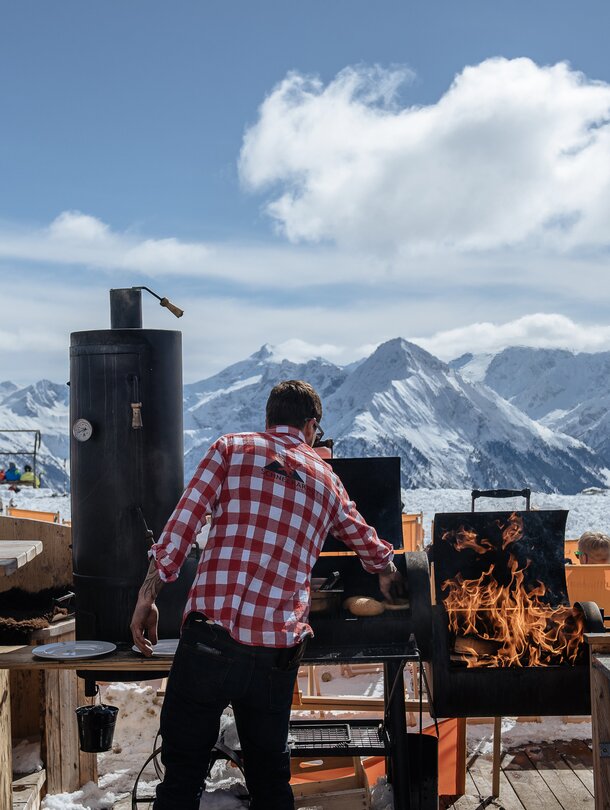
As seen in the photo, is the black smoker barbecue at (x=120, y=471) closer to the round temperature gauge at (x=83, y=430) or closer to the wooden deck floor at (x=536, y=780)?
the round temperature gauge at (x=83, y=430)

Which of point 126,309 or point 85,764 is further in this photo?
point 85,764

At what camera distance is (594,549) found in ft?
22.6

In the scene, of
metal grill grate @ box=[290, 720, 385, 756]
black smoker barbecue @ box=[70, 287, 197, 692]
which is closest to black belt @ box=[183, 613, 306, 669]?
metal grill grate @ box=[290, 720, 385, 756]

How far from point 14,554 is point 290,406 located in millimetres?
1515

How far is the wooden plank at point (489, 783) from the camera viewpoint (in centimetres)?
461

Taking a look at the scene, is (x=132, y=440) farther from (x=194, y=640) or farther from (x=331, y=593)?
(x=194, y=640)

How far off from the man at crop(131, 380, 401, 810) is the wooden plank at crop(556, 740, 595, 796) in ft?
8.25

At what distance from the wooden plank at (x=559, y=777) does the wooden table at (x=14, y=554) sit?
10.1 ft

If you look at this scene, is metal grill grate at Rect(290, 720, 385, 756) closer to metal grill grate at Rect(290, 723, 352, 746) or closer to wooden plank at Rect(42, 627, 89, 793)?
metal grill grate at Rect(290, 723, 352, 746)

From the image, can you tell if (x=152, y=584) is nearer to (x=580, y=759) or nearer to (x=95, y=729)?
(x=95, y=729)

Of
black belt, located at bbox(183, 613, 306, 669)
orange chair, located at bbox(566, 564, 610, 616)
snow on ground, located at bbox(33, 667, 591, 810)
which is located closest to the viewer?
black belt, located at bbox(183, 613, 306, 669)

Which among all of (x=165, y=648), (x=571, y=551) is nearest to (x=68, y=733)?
(x=165, y=648)

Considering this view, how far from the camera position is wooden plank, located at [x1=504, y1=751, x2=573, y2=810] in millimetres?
4594

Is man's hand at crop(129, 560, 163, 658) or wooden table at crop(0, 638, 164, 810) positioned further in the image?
wooden table at crop(0, 638, 164, 810)
